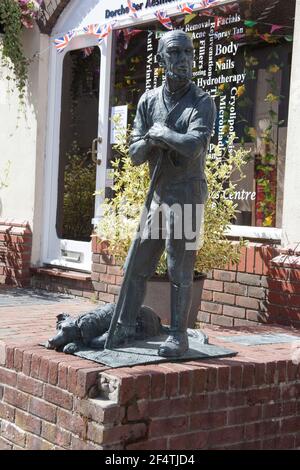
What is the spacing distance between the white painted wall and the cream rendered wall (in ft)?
11.0

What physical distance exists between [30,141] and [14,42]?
1096mm

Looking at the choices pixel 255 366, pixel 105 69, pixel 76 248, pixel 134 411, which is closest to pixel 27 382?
pixel 134 411

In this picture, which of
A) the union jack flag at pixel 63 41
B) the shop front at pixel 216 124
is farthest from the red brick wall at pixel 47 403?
the union jack flag at pixel 63 41

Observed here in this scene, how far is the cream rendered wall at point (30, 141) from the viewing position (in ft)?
26.3

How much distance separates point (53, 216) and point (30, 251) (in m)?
0.46

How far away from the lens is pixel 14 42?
7.99 meters

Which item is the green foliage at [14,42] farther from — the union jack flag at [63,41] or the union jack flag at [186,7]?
the union jack flag at [186,7]

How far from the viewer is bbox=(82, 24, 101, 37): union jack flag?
7570 millimetres

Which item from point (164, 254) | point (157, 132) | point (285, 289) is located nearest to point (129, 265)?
point (157, 132)

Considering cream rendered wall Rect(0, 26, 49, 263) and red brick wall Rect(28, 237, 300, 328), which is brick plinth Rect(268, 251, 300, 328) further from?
cream rendered wall Rect(0, 26, 49, 263)

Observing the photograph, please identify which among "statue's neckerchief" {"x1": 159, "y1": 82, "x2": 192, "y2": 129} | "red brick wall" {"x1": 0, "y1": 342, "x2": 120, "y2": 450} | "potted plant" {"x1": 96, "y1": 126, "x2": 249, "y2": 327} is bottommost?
"red brick wall" {"x1": 0, "y1": 342, "x2": 120, "y2": 450}

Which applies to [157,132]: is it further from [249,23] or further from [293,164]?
[249,23]

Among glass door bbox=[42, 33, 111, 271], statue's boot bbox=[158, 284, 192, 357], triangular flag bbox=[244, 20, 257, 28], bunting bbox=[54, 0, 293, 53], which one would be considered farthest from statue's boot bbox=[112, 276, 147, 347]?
glass door bbox=[42, 33, 111, 271]
